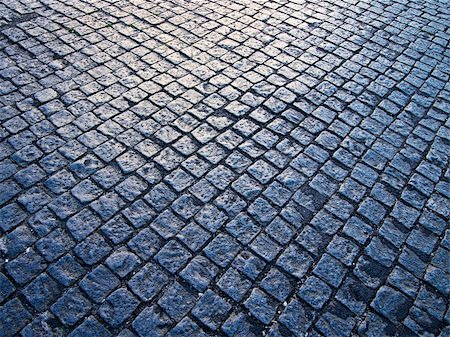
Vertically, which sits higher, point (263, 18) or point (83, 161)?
point (263, 18)

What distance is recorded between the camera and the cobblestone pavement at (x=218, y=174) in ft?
10.2

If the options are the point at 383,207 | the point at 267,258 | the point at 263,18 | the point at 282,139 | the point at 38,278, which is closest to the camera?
the point at 38,278

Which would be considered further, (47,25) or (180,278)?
(47,25)

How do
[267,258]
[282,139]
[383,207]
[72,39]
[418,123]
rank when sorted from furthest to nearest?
[72,39] < [418,123] < [282,139] < [383,207] < [267,258]

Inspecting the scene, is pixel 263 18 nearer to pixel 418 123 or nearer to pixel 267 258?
pixel 418 123

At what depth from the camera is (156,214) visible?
3625 millimetres

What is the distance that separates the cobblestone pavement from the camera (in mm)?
3100

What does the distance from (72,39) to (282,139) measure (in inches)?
Answer: 135

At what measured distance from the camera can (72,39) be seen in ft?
18.0

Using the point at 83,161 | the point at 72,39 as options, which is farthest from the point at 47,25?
the point at 83,161

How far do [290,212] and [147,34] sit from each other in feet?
12.0

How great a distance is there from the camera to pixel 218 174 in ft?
13.2

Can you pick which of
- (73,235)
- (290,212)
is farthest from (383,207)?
(73,235)

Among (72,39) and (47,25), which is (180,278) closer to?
(72,39)
